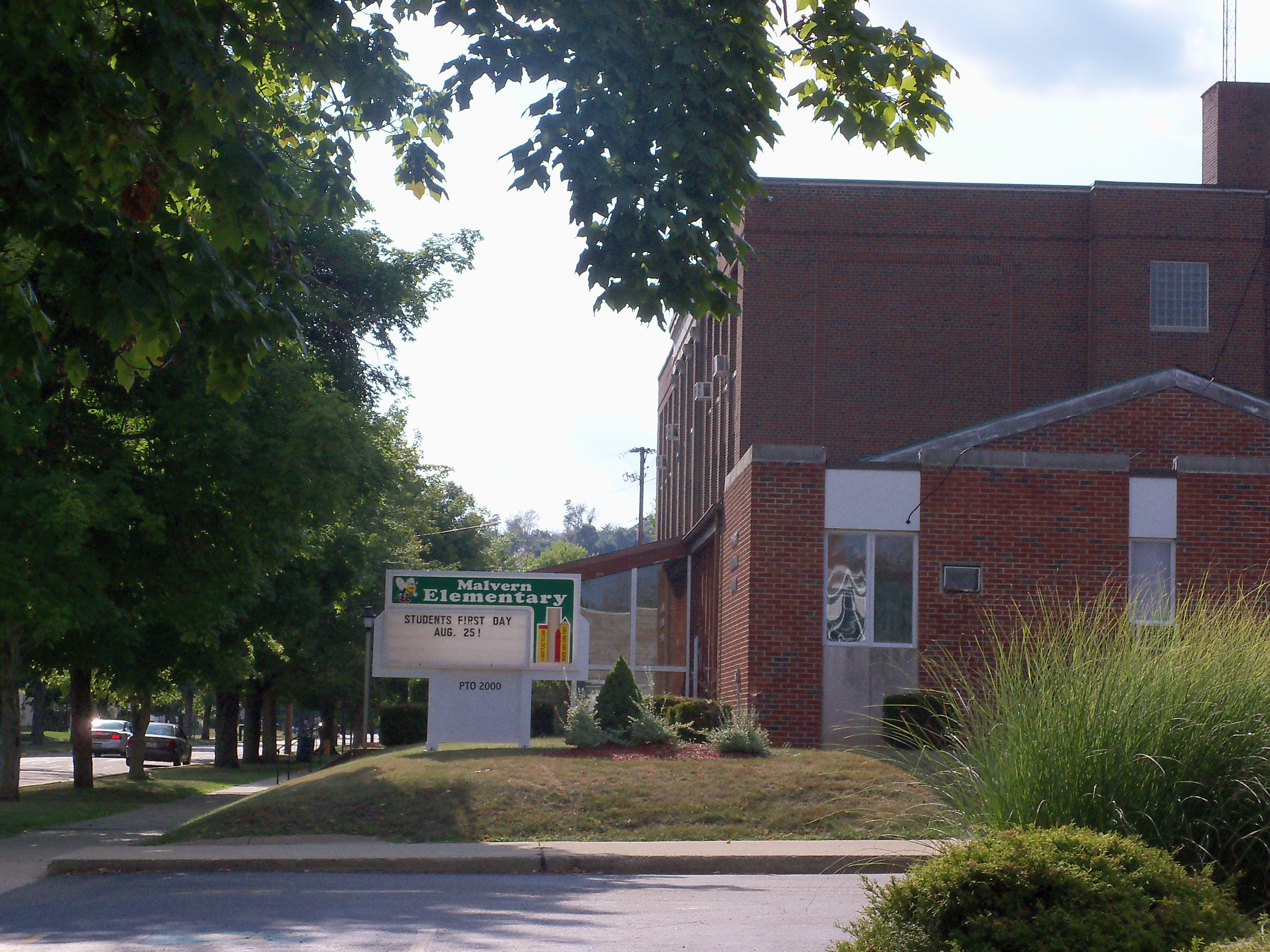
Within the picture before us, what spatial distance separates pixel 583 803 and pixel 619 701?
4.81 meters

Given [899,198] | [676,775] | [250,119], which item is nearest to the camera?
[250,119]

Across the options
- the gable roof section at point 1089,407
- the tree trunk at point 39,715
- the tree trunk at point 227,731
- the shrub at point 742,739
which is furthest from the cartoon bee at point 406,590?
the tree trunk at point 39,715

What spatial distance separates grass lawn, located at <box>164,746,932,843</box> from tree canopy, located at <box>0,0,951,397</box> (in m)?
7.30

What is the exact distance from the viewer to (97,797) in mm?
23859

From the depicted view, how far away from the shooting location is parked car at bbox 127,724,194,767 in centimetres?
4712

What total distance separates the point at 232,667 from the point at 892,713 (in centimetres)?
1297

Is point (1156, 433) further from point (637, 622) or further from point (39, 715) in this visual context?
point (39, 715)

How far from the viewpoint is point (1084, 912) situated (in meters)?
5.11

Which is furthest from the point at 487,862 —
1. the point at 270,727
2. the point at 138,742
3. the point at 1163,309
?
the point at 270,727

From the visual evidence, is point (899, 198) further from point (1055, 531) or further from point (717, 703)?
point (717, 703)

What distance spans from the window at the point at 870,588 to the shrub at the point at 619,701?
11.5 ft

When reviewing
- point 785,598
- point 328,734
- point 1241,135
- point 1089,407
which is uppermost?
point 1241,135

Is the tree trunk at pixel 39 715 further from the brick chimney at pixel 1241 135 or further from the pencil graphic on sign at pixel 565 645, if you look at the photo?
the brick chimney at pixel 1241 135

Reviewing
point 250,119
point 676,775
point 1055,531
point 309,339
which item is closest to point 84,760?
point 309,339
